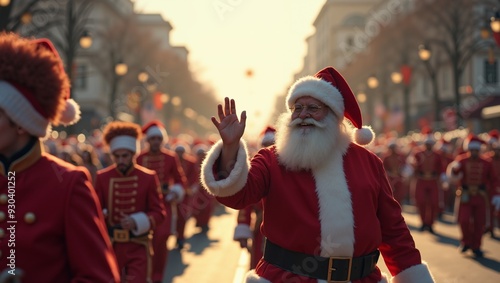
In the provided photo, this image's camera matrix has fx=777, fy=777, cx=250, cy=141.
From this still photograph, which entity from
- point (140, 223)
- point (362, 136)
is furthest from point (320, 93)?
point (140, 223)

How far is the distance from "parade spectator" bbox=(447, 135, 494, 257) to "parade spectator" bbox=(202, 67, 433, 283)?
9.66m

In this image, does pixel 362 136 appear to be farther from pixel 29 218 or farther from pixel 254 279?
pixel 29 218

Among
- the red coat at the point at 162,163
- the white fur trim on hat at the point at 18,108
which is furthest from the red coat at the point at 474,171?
the white fur trim on hat at the point at 18,108

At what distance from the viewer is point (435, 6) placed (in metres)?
41.7

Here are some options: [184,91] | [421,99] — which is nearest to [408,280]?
[421,99]

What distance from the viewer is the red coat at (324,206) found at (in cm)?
448

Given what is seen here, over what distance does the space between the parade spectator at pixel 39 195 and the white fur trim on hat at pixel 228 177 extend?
1.10m

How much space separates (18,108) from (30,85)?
0.12 meters

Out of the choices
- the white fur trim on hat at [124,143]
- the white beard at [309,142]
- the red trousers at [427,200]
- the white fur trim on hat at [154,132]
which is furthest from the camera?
the red trousers at [427,200]

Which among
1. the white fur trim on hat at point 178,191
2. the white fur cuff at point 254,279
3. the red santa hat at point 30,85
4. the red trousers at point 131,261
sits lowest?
the red trousers at point 131,261

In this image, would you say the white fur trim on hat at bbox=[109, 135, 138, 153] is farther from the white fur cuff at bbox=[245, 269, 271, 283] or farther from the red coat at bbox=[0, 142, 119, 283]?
the red coat at bbox=[0, 142, 119, 283]

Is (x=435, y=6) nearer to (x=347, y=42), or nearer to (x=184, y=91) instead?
(x=184, y=91)

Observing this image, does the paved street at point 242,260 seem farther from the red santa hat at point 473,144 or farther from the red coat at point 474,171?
the red santa hat at point 473,144

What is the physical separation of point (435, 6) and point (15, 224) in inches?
1603
